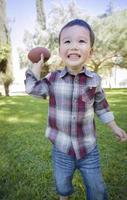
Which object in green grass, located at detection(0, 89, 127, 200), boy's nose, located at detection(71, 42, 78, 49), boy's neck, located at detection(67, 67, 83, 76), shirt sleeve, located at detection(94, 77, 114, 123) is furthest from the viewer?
green grass, located at detection(0, 89, 127, 200)

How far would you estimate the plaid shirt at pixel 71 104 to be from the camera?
212 centimetres

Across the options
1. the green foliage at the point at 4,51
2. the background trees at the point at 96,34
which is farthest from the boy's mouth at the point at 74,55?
the background trees at the point at 96,34

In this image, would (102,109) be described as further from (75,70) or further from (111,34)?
(111,34)

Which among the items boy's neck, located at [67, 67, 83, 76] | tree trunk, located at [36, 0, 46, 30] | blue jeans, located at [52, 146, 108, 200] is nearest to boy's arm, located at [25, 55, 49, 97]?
boy's neck, located at [67, 67, 83, 76]

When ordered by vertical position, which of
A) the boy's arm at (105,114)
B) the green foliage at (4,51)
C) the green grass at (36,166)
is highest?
the green foliage at (4,51)

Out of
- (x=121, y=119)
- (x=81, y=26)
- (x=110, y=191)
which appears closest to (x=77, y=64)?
(x=81, y=26)

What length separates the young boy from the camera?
205 centimetres

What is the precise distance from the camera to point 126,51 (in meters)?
24.7

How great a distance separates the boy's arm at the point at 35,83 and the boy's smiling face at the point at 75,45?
23cm

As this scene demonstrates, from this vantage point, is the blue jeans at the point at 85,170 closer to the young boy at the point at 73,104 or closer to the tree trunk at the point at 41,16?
the young boy at the point at 73,104

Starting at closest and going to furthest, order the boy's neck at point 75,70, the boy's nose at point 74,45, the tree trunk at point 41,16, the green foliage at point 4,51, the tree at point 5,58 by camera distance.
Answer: the boy's nose at point 74,45
the boy's neck at point 75,70
the green foliage at point 4,51
the tree at point 5,58
the tree trunk at point 41,16

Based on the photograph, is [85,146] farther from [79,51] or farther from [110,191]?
[110,191]

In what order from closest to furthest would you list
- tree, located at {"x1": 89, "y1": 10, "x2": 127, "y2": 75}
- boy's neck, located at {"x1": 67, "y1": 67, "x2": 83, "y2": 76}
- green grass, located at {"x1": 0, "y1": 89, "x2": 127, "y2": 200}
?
boy's neck, located at {"x1": 67, "y1": 67, "x2": 83, "y2": 76}
green grass, located at {"x1": 0, "y1": 89, "x2": 127, "y2": 200}
tree, located at {"x1": 89, "y1": 10, "x2": 127, "y2": 75}

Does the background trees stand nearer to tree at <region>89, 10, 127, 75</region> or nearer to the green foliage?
tree at <region>89, 10, 127, 75</region>
